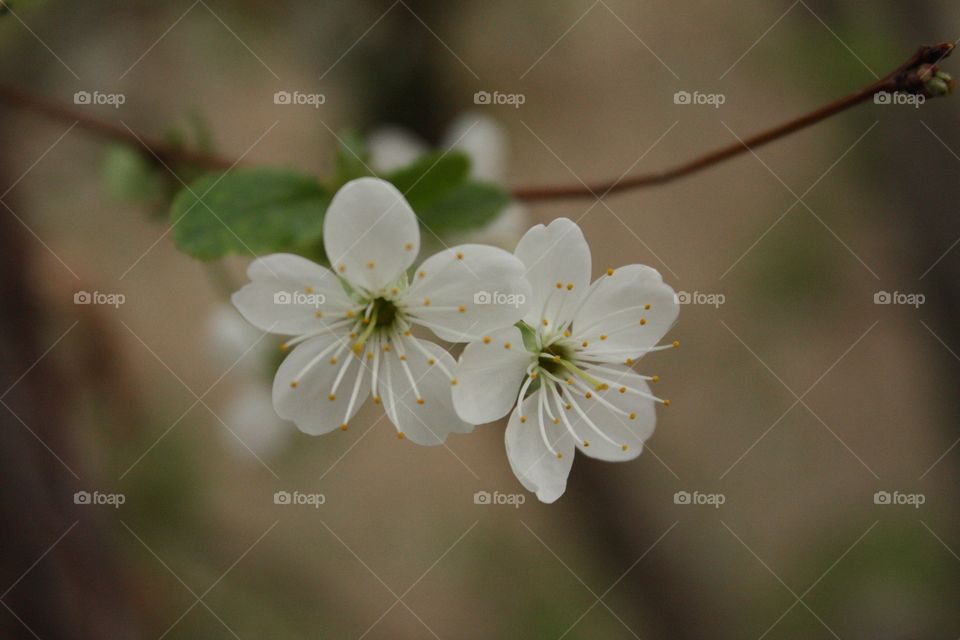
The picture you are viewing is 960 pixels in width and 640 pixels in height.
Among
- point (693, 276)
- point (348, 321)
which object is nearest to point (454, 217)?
point (348, 321)

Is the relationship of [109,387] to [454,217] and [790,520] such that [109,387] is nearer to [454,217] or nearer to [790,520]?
[454,217]

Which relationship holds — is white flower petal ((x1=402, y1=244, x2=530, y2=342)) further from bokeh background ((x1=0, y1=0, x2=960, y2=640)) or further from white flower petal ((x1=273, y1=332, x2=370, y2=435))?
bokeh background ((x1=0, y1=0, x2=960, y2=640))

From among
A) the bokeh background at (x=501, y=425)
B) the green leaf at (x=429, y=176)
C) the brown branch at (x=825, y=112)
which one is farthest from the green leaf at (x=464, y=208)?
the bokeh background at (x=501, y=425)

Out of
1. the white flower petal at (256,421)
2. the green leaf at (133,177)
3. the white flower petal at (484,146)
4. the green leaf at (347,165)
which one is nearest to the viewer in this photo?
the green leaf at (347,165)

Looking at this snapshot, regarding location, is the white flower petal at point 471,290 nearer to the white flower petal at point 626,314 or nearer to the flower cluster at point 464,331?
the flower cluster at point 464,331

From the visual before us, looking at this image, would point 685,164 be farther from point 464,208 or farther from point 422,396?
point 422,396
